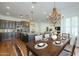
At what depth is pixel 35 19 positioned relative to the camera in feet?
6.71

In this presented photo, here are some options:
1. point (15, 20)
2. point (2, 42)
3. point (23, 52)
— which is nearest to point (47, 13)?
point (15, 20)

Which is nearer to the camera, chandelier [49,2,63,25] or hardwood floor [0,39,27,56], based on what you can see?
hardwood floor [0,39,27,56]

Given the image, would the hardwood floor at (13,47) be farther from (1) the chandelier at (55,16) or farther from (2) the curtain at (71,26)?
(2) the curtain at (71,26)

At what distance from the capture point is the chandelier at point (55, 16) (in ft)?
6.65

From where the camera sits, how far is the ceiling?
6.30ft

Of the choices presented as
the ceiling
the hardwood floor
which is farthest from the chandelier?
the hardwood floor

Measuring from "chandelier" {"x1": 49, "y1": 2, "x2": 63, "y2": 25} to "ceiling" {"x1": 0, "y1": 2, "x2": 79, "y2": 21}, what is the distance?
0.31 ft

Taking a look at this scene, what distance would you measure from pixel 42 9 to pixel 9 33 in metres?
1.00

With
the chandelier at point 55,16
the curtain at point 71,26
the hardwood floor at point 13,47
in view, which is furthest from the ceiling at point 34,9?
the hardwood floor at point 13,47

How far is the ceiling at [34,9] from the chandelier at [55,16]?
94mm

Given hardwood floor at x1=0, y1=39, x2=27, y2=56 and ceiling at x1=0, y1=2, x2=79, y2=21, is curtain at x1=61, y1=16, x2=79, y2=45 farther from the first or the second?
hardwood floor at x1=0, y1=39, x2=27, y2=56

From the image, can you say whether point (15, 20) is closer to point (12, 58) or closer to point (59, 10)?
point (12, 58)

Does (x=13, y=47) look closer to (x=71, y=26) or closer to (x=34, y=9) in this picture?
(x=34, y=9)

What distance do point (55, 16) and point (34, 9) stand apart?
0.61m
